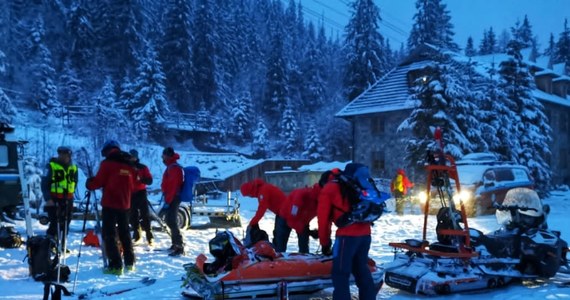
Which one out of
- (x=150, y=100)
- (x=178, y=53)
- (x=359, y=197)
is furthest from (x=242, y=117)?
(x=359, y=197)

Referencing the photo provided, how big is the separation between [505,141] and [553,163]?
42.8ft

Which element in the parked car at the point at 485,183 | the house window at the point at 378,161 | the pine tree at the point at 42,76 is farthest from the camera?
the pine tree at the point at 42,76

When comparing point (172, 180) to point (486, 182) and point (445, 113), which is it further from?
point (445, 113)

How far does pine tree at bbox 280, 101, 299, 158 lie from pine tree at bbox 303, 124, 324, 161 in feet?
10.2

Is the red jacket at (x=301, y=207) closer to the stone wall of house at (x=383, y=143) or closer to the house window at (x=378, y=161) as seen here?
the stone wall of house at (x=383, y=143)

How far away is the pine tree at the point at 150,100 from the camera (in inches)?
1673

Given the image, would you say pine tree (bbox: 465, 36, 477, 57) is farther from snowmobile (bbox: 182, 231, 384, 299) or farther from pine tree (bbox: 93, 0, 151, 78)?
snowmobile (bbox: 182, 231, 384, 299)

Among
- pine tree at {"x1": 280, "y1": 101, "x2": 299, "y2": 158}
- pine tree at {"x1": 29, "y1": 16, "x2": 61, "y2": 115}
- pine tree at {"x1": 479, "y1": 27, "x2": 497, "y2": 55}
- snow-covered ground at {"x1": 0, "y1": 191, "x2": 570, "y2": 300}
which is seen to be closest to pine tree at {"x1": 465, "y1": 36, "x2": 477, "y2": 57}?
pine tree at {"x1": 479, "y1": 27, "x2": 497, "y2": 55}

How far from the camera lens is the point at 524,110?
30328 mm

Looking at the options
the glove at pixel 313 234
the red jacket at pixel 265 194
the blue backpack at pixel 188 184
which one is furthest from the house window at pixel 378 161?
the red jacket at pixel 265 194

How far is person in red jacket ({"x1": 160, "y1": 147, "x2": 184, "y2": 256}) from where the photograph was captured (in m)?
9.61

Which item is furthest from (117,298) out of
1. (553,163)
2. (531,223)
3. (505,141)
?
(553,163)

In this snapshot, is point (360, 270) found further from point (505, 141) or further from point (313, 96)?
point (313, 96)

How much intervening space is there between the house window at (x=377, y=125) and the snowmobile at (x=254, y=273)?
26.6 meters
